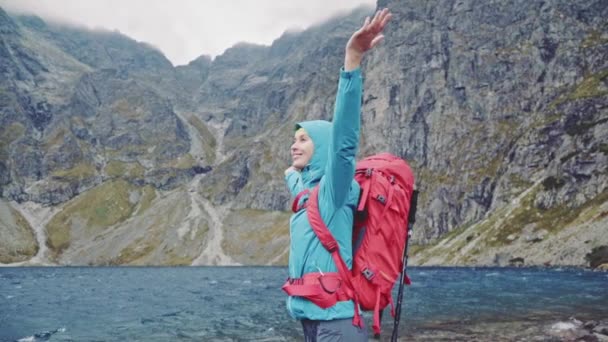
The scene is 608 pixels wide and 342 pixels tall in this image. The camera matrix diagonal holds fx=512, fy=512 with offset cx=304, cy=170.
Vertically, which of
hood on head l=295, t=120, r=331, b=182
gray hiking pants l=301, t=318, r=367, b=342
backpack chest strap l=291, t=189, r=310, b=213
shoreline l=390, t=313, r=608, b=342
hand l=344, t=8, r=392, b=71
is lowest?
shoreline l=390, t=313, r=608, b=342

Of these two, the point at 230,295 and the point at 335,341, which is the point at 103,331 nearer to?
the point at 230,295

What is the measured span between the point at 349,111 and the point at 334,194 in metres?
0.89

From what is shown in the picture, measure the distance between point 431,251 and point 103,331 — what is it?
6395 inches

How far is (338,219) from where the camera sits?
5594 mm

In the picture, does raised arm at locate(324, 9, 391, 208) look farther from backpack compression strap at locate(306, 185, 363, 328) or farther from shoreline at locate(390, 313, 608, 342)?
shoreline at locate(390, 313, 608, 342)

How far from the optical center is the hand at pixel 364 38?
5090mm

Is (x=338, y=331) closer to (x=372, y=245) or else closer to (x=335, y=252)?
(x=335, y=252)

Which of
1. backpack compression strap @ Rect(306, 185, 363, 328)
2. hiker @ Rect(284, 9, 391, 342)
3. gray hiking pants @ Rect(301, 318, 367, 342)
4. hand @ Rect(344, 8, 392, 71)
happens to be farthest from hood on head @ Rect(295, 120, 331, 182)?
gray hiking pants @ Rect(301, 318, 367, 342)

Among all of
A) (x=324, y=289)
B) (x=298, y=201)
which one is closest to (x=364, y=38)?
(x=298, y=201)

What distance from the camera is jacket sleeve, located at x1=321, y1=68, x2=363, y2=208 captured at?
17.1 feet

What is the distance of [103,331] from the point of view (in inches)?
1657

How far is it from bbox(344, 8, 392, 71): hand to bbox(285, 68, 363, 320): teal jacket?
11 cm

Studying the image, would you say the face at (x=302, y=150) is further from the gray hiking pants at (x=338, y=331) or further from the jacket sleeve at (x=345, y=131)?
the gray hiking pants at (x=338, y=331)

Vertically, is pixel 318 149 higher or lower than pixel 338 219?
higher
